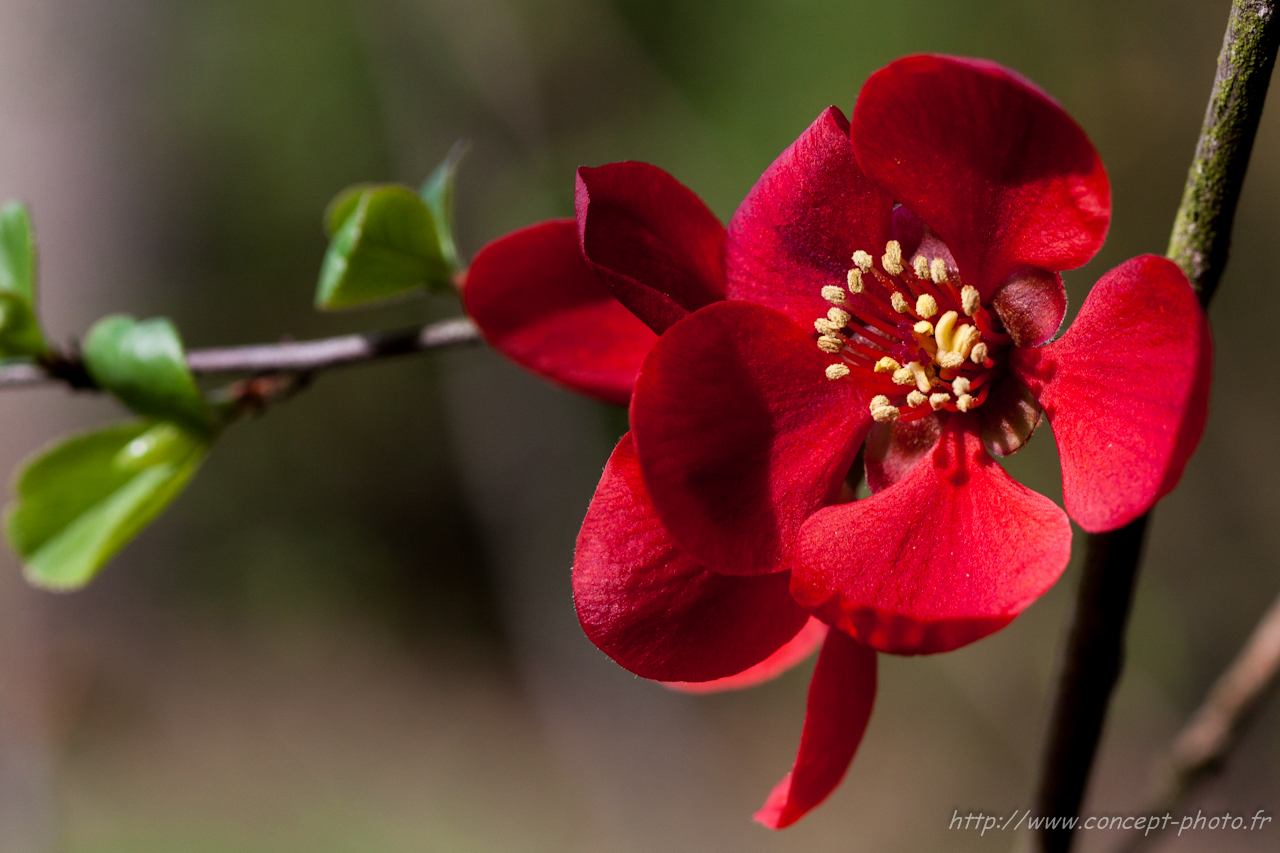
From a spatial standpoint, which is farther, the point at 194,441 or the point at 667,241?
the point at 194,441

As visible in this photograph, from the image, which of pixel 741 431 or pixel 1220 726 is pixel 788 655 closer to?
pixel 741 431

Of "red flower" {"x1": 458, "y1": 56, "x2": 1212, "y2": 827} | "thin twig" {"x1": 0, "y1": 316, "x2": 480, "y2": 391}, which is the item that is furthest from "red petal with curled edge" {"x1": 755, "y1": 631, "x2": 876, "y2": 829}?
"thin twig" {"x1": 0, "y1": 316, "x2": 480, "y2": 391}

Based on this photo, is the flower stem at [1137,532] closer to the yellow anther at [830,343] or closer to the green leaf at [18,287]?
the yellow anther at [830,343]

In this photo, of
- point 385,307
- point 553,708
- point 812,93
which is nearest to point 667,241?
point 812,93

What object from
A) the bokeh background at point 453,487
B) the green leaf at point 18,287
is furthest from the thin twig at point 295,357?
the bokeh background at point 453,487

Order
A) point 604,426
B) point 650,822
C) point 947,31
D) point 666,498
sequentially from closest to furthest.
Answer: point 666,498, point 947,31, point 604,426, point 650,822

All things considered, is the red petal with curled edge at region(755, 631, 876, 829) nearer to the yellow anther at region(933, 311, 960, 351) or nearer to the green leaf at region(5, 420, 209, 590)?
the yellow anther at region(933, 311, 960, 351)

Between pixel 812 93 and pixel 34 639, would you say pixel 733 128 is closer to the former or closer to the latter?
pixel 812 93

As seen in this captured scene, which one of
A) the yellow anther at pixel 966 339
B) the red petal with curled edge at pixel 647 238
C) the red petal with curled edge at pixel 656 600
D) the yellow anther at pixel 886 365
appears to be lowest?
the red petal with curled edge at pixel 656 600
